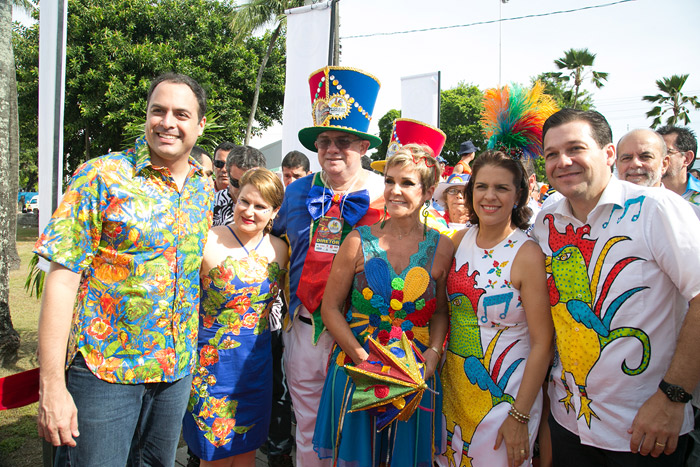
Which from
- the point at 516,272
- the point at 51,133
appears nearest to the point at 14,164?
the point at 51,133

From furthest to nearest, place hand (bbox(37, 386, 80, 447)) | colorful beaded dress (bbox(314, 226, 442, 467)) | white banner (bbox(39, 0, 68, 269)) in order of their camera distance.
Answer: white banner (bbox(39, 0, 68, 269)), colorful beaded dress (bbox(314, 226, 442, 467)), hand (bbox(37, 386, 80, 447))

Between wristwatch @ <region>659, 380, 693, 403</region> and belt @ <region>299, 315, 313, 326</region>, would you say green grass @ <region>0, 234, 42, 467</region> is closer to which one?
belt @ <region>299, 315, 313, 326</region>

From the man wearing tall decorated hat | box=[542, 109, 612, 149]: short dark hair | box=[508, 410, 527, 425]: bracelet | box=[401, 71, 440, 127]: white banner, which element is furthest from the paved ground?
box=[401, 71, 440, 127]: white banner

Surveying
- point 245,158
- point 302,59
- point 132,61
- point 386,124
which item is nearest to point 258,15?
point 132,61

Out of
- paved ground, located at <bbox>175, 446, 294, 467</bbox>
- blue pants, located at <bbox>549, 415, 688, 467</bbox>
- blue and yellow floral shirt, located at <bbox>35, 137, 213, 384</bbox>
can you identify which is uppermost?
blue and yellow floral shirt, located at <bbox>35, 137, 213, 384</bbox>

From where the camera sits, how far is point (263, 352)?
252cm

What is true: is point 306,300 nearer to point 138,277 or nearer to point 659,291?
point 138,277

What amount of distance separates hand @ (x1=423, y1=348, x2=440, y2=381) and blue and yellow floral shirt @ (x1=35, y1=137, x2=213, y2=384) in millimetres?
1176

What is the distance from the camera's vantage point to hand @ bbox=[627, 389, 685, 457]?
1705 millimetres

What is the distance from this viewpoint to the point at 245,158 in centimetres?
391

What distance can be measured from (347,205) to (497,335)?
122cm

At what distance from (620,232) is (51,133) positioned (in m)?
3.62

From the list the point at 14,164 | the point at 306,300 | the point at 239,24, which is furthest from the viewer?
the point at 239,24

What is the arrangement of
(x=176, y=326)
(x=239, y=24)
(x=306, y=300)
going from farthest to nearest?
1. (x=239, y=24)
2. (x=306, y=300)
3. (x=176, y=326)
